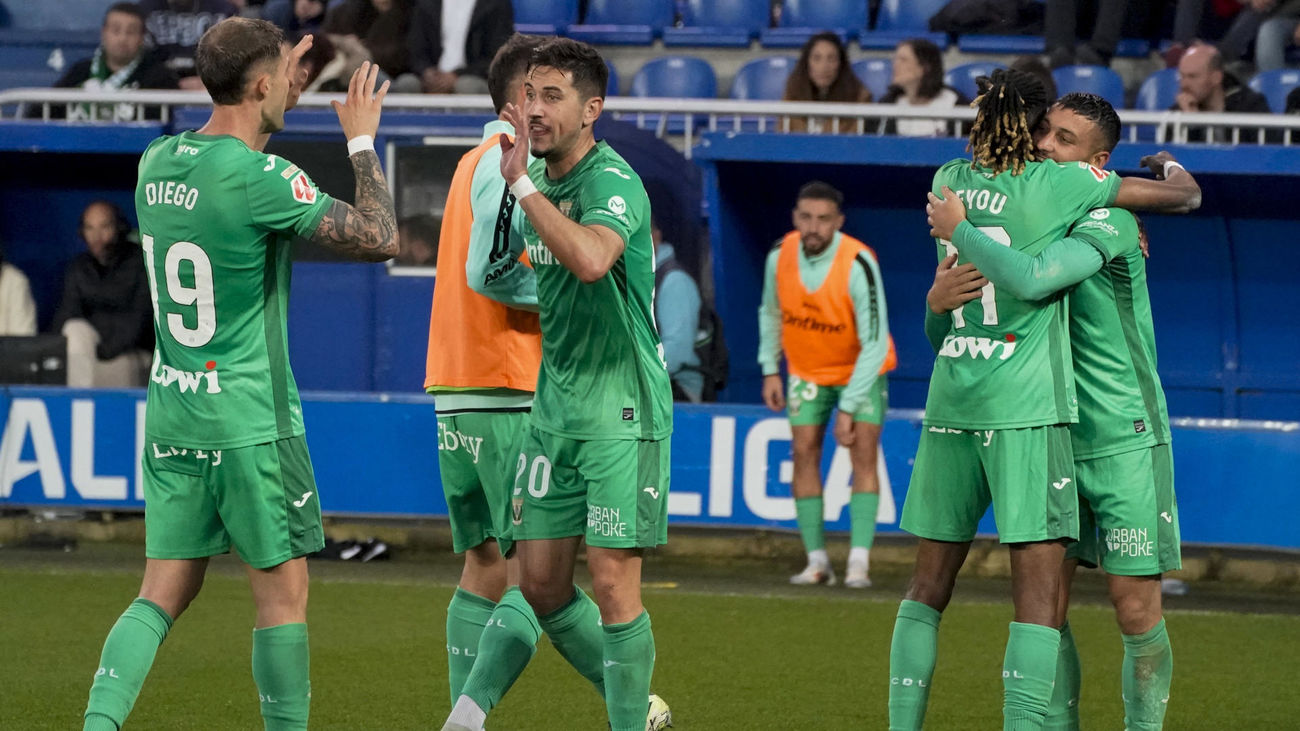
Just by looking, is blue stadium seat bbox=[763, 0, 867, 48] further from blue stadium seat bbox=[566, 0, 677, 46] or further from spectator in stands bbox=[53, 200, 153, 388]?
spectator in stands bbox=[53, 200, 153, 388]

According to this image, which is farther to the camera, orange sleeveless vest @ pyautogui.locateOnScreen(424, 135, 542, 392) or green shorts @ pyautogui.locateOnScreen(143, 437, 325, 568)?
orange sleeveless vest @ pyautogui.locateOnScreen(424, 135, 542, 392)

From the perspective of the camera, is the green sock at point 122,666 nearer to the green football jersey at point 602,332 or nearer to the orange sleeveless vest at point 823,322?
the green football jersey at point 602,332

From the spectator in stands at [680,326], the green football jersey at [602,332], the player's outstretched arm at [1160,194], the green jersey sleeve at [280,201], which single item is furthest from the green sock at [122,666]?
the spectator in stands at [680,326]

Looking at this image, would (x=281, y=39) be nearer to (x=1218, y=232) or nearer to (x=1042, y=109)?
(x=1042, y=109)

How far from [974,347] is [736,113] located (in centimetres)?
558

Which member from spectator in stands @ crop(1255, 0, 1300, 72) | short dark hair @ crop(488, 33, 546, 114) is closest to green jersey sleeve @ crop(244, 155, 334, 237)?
short dark hair @ crop(488, 33, 546, 114)

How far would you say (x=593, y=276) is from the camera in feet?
13.6

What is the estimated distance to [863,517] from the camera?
29.0 ft

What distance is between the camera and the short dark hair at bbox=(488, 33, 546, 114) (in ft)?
16.3

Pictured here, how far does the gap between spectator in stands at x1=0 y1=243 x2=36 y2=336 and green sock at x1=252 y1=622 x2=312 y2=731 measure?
23.1 ft

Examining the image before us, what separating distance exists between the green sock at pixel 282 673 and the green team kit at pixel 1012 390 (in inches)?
66.0

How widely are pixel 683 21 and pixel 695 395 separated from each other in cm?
480

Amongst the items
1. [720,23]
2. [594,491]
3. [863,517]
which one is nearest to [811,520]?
[863,517]

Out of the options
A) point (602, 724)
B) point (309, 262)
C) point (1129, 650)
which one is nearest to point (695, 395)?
point (309, 262)
